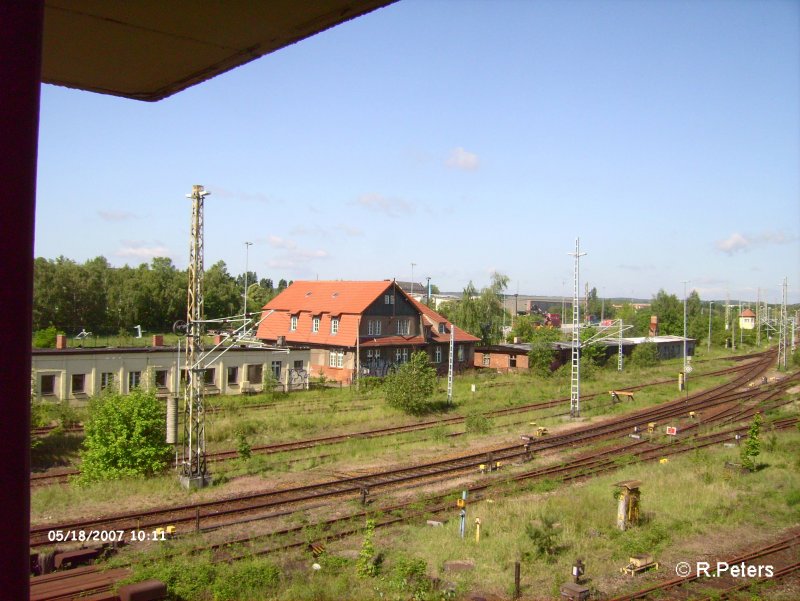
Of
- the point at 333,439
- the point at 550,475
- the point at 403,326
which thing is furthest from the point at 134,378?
the point at 550,475

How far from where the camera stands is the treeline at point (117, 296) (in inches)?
1972

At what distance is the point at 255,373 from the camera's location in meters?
33.0

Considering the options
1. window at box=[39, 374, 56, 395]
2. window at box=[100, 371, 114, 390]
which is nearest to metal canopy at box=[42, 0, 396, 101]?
window at box=[39, 374, 56, 395]

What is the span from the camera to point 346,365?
37875mm

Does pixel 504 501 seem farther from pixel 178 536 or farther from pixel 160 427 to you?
pixel 160 427

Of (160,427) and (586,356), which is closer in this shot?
(160,427)

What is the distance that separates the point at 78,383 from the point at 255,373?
8662 mm

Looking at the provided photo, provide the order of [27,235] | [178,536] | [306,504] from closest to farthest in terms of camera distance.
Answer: [27,235]
[178,536]
[306,504]

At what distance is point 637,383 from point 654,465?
21205 mm

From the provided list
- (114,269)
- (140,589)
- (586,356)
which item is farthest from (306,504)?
(114,269)

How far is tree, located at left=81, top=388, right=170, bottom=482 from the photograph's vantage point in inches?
587

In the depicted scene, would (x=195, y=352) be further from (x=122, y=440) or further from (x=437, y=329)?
(x=437, y=329)

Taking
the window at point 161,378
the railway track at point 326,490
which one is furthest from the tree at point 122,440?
the window at point 161,378

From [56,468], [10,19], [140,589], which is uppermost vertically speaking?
[10,19]
